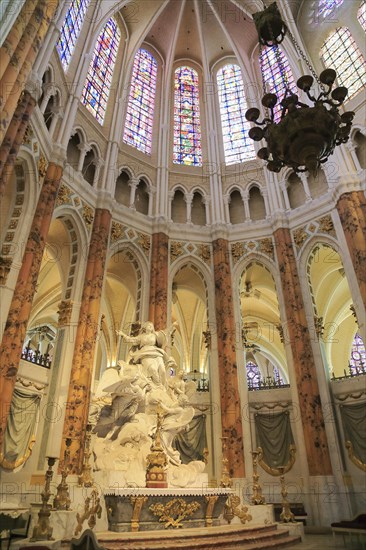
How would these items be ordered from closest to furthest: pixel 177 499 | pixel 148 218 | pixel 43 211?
pixel 177 499
pixel 43 211
pixel 148 218

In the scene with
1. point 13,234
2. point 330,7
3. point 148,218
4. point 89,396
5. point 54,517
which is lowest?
point 54,517

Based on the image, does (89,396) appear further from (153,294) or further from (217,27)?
(217,27)

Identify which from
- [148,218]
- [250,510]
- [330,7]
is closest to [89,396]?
[250,510]

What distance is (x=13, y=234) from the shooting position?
11.0 meters

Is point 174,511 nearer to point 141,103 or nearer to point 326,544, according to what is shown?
point 326,544

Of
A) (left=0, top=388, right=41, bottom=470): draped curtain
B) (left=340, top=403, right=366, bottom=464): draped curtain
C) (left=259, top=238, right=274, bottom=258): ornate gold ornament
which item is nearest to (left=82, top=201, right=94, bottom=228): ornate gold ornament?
(left=0, top=388, right=41, bottom=470): draped curtain

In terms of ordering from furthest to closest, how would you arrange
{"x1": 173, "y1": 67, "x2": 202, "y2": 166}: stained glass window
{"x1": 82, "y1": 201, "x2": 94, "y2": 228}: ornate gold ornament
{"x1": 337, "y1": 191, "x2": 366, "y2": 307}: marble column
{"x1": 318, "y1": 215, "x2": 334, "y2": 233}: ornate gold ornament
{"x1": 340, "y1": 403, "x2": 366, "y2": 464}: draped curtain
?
1. {"x1": 173, "y1": 67, "x2": 202, "y2": 166}: stained glass window
2. {"x1": 318, "y1": 215, "x2": 334, "y2": 233}: ornate gold ornament
3. {"x1": 82, "y1": 201, "x2": 94, "y2": 228}: ornate gold ornament
4. {"x1": 337, "y1": 191, "x2": 366, "y2": 307}: marble column
5. {"x1": 340, "y1": 403, "x2": 366, "y2": 464}: draped curtain

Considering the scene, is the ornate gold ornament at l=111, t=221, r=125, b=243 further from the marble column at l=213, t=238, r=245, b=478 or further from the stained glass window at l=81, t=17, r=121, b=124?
the stained glass window at l=81, t=17, r=121, b=124

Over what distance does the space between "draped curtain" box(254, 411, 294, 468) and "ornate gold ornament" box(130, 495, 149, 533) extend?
8.27m

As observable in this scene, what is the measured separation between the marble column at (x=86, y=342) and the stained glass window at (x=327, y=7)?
14049mm

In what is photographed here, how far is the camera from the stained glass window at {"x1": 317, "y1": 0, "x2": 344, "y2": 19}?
719 inches

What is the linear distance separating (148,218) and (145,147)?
4.36 m

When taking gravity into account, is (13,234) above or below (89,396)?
above

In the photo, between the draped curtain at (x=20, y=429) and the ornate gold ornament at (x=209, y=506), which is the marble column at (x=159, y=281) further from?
the ornate gold ornament at (x=209, y=506)
